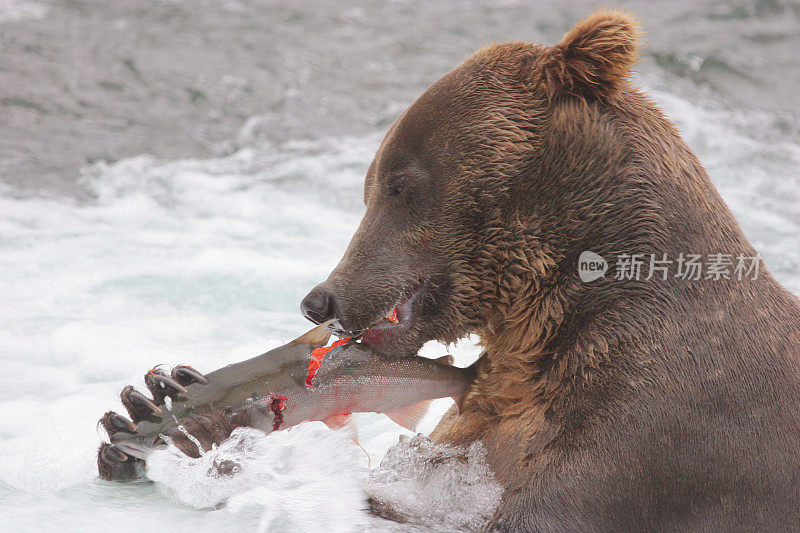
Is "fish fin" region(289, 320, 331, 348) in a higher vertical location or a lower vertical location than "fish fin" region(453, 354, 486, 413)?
higher

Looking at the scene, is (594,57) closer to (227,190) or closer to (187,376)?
(187,376)

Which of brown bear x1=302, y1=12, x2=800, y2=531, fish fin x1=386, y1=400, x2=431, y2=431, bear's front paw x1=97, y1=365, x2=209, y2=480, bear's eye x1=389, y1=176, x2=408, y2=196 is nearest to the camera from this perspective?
brown bear x1=302, y1=12, x2=800, y2=531

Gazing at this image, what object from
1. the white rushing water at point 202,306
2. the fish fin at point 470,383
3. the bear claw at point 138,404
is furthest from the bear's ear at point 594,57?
the bear claw at point 138,404

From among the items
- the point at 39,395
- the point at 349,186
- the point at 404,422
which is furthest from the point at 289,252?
the point at 404,422

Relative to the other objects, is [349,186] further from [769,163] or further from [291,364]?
[291,364]

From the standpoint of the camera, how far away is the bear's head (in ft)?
10.9

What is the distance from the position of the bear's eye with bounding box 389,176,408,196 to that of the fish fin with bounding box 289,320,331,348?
0.59m

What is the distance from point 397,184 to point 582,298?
0.83 meters

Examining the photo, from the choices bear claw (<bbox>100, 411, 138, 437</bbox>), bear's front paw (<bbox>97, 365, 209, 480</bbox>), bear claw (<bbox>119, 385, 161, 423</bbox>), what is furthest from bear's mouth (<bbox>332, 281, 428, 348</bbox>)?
bear claw (<bbox>100, 411, 138, 437</bbox>)

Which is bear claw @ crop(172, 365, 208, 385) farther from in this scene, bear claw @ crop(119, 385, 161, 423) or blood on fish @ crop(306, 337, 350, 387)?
blood on fish @ crop(306, 337, 350, 387)

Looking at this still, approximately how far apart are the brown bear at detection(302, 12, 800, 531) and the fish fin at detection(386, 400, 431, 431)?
0.97ft

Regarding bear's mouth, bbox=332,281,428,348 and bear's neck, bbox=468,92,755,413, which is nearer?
bear's neck, bbox=468,92,755,413

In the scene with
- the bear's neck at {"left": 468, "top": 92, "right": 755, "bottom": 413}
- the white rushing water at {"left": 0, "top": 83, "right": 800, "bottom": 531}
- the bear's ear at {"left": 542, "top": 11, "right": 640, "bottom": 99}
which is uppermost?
the bear's ear at {"left": 542, "top": 11, "right": 640, "bottom": 99}

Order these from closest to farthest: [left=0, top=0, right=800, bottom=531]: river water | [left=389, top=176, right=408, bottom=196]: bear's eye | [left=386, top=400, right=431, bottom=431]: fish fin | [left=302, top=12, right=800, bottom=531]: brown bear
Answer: [left=302, top=12, right=800, bottom=531]: brown bear, [left=389, top=176, right=408, bottom=196]: bear's eye, [left=0, top=0, right=800, bottom=531]: river water, [left=386, top=400, right=431, bottom=431]: fish fin
